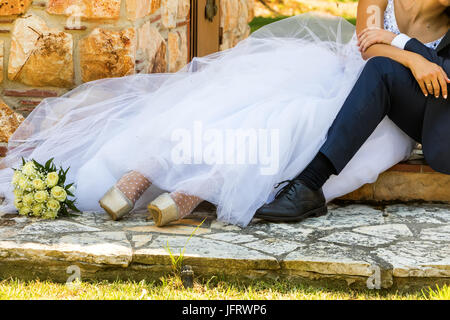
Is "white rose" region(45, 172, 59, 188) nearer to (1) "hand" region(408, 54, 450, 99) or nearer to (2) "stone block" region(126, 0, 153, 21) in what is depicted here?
(2) "stone block" region(126, 0, 153, 21)

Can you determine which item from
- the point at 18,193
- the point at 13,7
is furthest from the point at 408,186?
the point at 13,7

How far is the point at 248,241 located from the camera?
2223mm

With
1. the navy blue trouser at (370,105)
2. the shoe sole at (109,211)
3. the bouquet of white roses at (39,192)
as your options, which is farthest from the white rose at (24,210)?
the navy blue trouser at (370,105)

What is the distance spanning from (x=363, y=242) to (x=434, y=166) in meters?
0.62

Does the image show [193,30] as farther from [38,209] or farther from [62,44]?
[38,209]

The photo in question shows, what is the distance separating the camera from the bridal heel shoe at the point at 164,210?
2.32 metres

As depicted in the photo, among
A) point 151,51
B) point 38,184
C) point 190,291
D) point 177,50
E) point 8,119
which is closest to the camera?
point 190,291

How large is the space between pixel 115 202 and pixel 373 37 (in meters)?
1.32

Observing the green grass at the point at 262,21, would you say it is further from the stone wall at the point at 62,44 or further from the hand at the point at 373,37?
the hand at the point at 373,37

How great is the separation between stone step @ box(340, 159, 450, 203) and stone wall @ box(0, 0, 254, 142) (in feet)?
4.10

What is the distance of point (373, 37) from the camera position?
2.78 meters

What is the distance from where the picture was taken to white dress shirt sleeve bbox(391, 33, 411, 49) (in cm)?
269

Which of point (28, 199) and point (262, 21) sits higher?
point (262, 21)

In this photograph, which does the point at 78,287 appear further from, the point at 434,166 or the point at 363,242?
the point at 434,166
